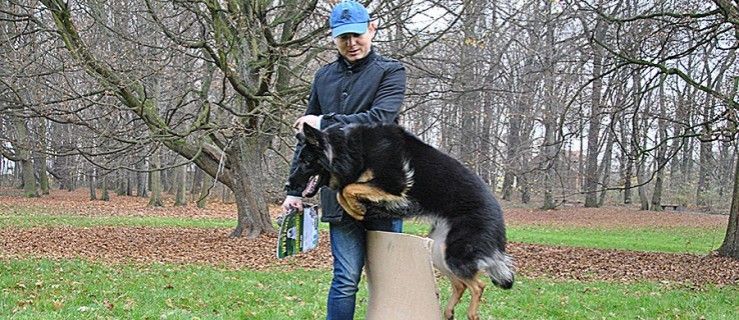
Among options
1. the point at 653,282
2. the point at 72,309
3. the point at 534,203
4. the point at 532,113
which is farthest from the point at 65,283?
the point at 534,203

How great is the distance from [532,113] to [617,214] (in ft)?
23.0

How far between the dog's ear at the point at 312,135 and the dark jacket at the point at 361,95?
14 centimetres

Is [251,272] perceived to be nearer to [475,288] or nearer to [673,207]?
[475,288]

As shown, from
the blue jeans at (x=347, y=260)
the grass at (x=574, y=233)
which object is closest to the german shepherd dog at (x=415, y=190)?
the blue jeans at (x=347, y=260)

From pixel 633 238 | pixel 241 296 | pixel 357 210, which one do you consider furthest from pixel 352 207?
pixel 633 238

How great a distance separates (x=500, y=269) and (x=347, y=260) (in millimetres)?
793

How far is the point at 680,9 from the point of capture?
35.1ft

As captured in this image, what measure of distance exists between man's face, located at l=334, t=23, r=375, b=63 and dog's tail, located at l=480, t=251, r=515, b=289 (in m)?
1.24

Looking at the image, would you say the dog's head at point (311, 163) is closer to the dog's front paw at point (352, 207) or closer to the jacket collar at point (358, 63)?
the dog's front paw at point (352, 207)

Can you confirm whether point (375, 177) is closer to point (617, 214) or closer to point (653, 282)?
point (653, 282)

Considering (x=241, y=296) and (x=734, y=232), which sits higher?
(x=734, y=232)

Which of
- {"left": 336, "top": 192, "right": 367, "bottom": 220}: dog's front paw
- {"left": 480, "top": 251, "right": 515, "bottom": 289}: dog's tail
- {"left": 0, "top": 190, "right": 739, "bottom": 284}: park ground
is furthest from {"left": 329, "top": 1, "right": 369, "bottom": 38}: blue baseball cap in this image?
{"left": 0, "top": 190, "right": 739, "bottom": 284}: park ground

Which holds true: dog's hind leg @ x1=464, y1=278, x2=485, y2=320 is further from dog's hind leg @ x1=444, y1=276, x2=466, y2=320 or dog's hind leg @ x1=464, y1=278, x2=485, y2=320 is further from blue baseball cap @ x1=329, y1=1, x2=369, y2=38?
→ blue baseball cap @ x1=329, y1=1, x2=369, y2=38

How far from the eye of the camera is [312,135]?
118 inches
